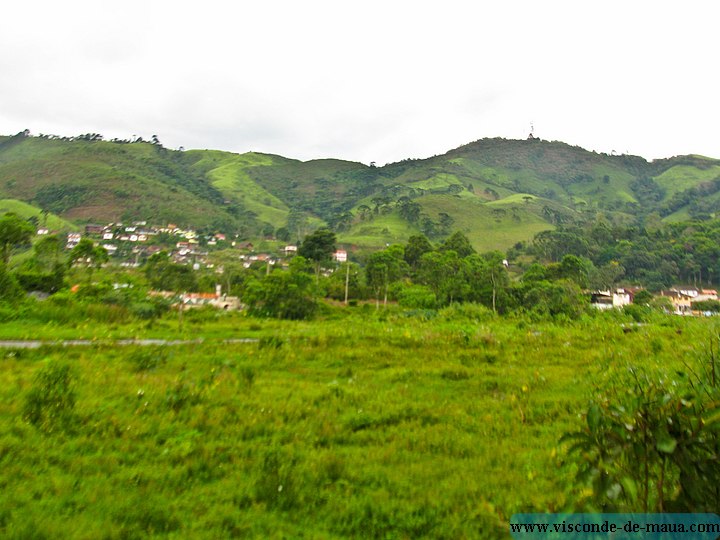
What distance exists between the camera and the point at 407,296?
39875 mm

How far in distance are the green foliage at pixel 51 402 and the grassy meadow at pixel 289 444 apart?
3cm

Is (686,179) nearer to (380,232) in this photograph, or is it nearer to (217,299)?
(380,232)

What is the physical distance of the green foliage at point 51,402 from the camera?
5.80m

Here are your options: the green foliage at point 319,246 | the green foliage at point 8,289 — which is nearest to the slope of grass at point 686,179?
the green foliage at point 319,246

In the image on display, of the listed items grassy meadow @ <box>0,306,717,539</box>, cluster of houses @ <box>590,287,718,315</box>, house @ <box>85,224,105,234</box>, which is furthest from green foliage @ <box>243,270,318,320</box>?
house @ <box>85,224,105,234</box>

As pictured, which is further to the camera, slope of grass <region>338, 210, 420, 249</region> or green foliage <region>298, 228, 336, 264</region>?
slope of grass <region>338, 210, 420, 249</region>

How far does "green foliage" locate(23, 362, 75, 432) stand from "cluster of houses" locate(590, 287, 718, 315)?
2421 inches

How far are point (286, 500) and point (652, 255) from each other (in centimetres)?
9334

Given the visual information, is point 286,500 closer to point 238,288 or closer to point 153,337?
point 153,337

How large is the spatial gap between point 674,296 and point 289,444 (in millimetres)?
85307

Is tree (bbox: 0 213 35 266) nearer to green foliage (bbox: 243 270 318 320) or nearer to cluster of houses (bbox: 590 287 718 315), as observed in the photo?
green foliage (bbox: 243 270 318 320)

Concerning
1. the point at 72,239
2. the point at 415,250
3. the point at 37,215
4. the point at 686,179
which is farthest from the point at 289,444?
the point at 686,179

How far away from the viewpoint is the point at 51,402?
6.21 meters

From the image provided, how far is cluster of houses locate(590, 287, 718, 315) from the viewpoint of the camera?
5812 centimetres
